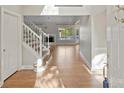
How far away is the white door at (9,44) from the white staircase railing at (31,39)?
2.70 ft

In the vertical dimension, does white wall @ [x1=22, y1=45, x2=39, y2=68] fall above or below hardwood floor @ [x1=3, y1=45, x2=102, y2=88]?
above

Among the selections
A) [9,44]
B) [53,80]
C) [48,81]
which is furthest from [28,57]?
[48,81]

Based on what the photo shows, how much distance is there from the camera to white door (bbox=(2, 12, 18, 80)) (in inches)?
250

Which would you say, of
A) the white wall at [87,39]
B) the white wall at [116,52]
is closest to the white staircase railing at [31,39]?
the white wall at [87,39]

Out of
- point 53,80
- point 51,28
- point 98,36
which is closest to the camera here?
point 53,80

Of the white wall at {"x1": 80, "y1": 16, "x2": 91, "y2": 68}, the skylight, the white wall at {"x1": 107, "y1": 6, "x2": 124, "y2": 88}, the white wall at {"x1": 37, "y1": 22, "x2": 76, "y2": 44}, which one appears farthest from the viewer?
the white wall at {"x1": 37, "y1": 22, "x2": 76, "y2": 44}

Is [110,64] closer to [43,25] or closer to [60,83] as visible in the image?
[60,83]

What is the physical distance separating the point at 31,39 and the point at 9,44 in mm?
2067

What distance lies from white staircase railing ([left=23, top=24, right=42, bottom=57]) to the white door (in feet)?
2.70

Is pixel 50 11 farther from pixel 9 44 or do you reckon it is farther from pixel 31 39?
pixel 9 44

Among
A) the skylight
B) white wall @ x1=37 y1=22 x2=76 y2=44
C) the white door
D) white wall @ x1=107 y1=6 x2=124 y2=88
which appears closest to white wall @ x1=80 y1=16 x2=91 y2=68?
the skylight

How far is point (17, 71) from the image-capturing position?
769cm

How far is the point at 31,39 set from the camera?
28.9ft

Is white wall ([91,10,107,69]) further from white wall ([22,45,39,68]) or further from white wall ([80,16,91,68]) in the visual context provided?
white wall ([22,45,39,68])
